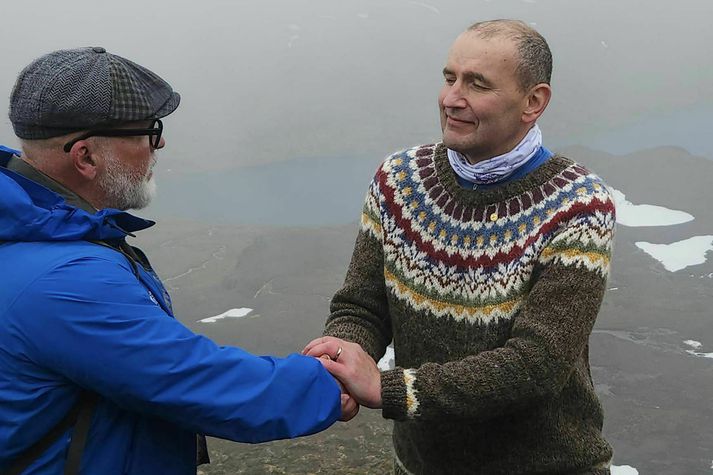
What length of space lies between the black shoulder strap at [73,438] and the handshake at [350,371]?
25.3 inches

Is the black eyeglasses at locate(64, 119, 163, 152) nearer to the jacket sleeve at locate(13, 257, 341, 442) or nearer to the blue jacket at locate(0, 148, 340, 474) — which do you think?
the blue jacket at locate(0, 148, 340, 474)

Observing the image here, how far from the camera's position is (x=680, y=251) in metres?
8.81

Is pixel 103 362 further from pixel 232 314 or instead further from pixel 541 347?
pixel 232 314

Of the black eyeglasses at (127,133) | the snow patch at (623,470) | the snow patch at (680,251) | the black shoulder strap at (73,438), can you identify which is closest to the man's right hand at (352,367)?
the black shoulder strap at (73,438)

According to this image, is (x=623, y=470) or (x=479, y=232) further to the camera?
(x=623, y=470)

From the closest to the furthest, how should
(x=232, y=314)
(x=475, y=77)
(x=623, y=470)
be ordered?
(x=475, y=77)
(x=623, y=470)
(x=232, y=314)

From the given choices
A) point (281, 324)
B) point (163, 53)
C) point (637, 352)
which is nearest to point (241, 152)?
point (163, 53)

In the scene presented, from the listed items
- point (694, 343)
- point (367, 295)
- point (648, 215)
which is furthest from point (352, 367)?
point (648, 215)

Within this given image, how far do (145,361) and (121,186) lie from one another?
0.59 meters

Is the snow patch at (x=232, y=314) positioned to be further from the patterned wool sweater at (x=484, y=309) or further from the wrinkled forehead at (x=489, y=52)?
the wrinkled forehead at (x=489, y=52)

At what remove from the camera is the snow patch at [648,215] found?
9.39 meters

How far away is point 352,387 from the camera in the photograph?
1947 millimetres

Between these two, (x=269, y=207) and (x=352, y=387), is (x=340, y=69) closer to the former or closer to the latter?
(x=269, y=207)

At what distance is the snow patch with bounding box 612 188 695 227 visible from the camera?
9.39 meters
